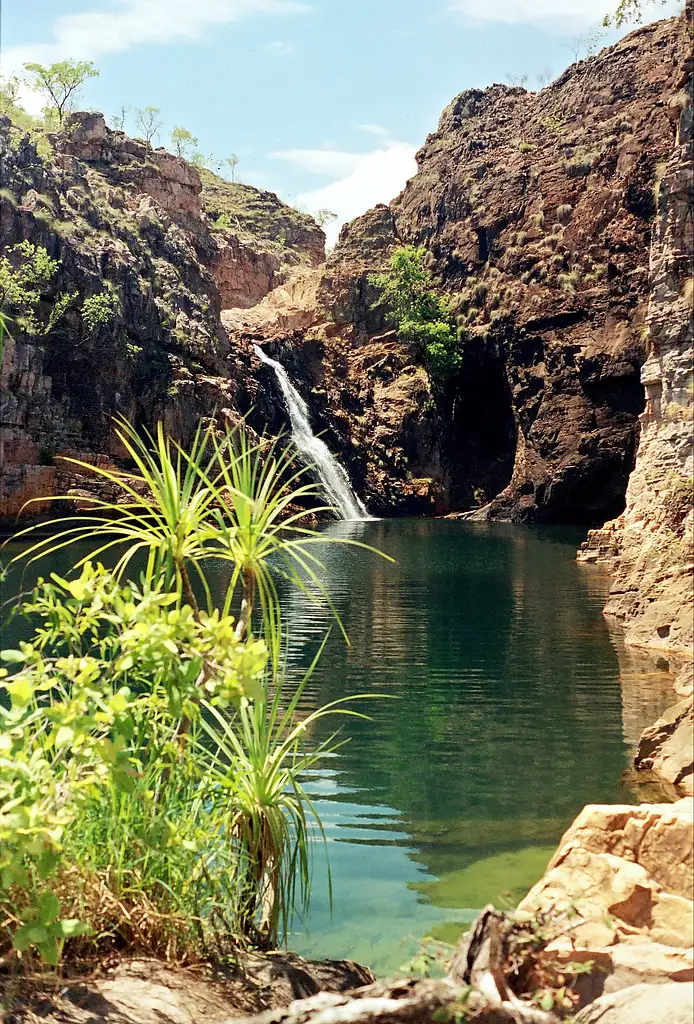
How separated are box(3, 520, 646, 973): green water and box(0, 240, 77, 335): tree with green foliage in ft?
80.3

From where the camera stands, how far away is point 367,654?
43.9 ft

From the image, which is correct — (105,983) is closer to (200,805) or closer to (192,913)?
(192,913)

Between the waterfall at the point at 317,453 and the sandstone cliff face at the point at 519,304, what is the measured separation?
1.55 meters

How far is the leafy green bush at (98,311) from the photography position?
40438mm

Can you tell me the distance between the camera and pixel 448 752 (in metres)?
8.75

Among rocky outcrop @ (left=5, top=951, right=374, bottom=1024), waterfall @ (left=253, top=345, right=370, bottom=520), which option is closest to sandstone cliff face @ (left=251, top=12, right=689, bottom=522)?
waterfall @ (left=253, top=345, right=370, bottom=520)

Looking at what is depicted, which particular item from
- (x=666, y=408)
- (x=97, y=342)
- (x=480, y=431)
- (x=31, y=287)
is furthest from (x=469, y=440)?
(x=666, y=408)

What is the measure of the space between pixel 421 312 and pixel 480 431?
769 cm

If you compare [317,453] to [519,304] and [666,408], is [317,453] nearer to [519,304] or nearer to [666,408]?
[519,304]

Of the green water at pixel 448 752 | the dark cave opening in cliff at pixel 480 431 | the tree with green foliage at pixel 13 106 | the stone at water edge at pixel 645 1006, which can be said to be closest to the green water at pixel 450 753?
the green water at pixel 448 752

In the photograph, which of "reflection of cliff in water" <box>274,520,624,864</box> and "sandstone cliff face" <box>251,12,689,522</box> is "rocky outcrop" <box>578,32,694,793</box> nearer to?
"reflection of cliff in water" <box>274,520,624,864</box>

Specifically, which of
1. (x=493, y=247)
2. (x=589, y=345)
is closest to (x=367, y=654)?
(x=589, y=345)

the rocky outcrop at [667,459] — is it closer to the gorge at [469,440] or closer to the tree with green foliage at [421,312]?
the gorge at [469,440]

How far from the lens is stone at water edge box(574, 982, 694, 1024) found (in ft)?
10.3
